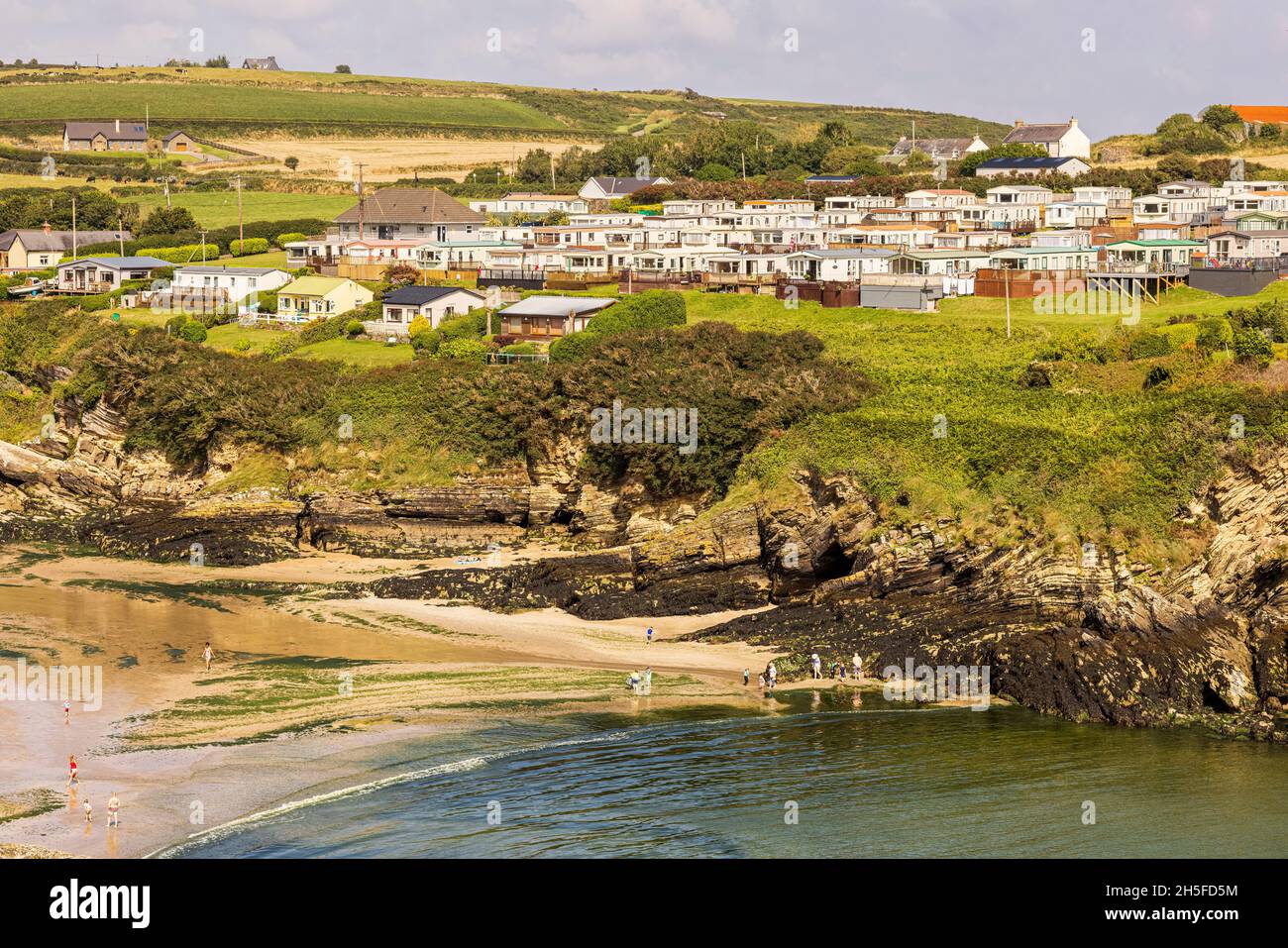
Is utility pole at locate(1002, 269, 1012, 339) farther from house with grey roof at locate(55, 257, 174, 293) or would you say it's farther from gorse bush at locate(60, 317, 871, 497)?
house with grey roof at locate(55, 257, 174, 293)

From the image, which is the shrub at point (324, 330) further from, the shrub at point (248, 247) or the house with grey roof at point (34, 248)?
the house with grey roof at point (34, 248)

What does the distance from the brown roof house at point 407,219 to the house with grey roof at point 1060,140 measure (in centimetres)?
5439

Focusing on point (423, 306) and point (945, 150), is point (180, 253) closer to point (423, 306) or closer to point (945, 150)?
point (423, 306)

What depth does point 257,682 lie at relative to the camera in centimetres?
4653

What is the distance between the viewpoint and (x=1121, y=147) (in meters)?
139

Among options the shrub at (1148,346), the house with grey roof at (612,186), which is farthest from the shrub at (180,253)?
the shrub at (1148,346)

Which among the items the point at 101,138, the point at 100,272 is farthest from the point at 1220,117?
the point at 101,138

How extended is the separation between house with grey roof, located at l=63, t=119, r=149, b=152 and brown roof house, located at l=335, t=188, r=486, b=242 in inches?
2526

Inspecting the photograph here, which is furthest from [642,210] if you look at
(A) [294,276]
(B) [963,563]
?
(B) [963,563]

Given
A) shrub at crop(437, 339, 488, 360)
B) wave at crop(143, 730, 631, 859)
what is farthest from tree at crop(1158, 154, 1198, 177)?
wave at crop(143, 730, 631, 859)

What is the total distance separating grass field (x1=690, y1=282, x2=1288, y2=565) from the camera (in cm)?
4984

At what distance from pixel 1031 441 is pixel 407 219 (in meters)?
64.5

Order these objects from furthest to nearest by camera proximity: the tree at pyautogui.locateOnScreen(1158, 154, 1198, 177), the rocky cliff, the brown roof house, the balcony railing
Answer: the tree at pyautogui.locateOnScreen(1158, 154, 1198, 177), the brown roof house, the balcony railing, the rocky cliff
